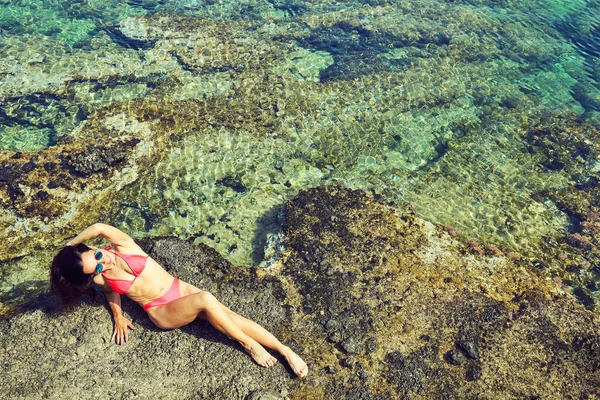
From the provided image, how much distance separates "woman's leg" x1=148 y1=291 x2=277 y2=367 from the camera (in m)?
5.29

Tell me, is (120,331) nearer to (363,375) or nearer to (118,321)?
(118,321)

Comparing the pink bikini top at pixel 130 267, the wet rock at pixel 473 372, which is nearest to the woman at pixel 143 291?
the pink bikini top at pixel 130 267

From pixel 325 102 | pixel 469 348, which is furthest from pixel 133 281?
pixel 325 102

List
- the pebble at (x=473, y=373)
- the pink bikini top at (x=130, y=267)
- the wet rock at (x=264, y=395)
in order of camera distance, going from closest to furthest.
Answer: the wet rock at (x=264, y=395) < the pebble at (x=473, y=373) < the pink bikini top at (x=130, y=267)

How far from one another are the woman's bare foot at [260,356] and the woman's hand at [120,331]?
1.45 m

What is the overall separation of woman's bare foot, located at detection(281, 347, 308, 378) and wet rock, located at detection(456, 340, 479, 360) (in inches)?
76.5

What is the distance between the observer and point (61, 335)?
5402 millimetres

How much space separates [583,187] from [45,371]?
9.76m

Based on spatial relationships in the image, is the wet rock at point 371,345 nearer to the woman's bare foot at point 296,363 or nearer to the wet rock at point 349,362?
the wet rock at point 349,362

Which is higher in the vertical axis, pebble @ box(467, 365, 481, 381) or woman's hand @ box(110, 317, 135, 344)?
pebble @ box(467, 365, 481, 381)

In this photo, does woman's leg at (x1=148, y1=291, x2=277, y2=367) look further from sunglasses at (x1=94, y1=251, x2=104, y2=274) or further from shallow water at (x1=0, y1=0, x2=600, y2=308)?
shallow water at (x1=0, y1=0, x2=600, y2=308)

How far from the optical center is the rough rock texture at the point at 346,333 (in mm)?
5152

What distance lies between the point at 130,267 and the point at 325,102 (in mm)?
6351

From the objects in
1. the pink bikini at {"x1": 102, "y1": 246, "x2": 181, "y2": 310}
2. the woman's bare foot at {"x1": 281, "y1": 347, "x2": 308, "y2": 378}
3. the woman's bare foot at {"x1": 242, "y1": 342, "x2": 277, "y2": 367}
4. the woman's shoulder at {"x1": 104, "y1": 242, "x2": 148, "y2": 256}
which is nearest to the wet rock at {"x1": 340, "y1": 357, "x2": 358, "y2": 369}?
the woman's bare foot at {"x1": 281, "y1": 347, "x2": 308, "y2": 378}
